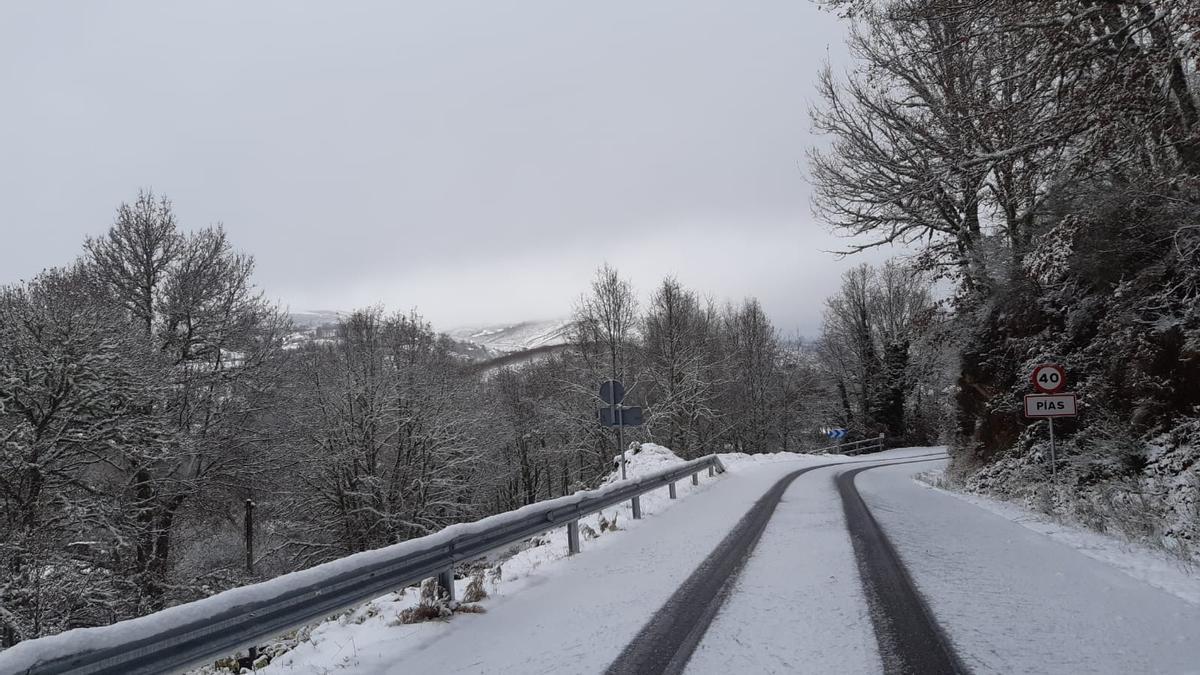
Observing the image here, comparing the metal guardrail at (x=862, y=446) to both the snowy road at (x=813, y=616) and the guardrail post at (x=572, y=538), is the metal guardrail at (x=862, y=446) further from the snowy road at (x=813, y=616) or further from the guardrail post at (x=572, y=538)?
the guardrail post at (x=572, y=538)

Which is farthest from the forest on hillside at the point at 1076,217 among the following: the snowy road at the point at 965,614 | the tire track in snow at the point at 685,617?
the tire track in snow at the point at 685,617

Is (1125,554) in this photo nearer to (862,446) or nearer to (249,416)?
(249,416)

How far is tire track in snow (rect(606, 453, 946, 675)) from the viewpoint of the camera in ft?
14.0

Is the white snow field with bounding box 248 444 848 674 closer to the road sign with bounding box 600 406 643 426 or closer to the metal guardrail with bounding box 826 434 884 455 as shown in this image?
the road sign with bounding box 600 406 643 426

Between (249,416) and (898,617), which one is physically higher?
(249,416)

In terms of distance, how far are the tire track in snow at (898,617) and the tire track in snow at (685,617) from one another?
1.32 meters

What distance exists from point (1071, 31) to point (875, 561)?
7.10 m

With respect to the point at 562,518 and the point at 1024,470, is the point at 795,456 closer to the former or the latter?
the point at 1024,470

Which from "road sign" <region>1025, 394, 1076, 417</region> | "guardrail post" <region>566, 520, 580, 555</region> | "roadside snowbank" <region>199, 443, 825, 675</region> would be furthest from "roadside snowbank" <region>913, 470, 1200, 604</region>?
"guardrail post" <region>566, 520, 580, 555</region>

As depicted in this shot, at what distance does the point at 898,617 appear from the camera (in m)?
5.02

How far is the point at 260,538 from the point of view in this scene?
26000 mm

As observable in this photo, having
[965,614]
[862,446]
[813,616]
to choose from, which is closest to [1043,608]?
[965,614]

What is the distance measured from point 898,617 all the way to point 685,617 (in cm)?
174

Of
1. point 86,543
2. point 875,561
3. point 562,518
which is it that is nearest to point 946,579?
point 875,561
